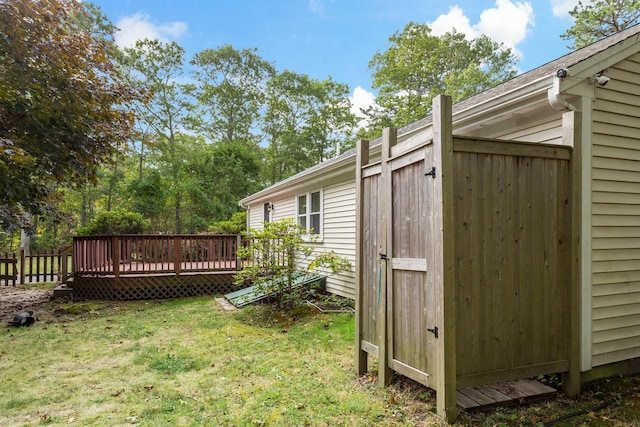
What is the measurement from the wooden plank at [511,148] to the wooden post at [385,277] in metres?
0.80

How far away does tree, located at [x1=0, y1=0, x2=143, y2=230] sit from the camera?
6.29 m

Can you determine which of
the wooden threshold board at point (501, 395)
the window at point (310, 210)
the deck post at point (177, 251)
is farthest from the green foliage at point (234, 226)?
the wooden threshold board at point (501, 395)

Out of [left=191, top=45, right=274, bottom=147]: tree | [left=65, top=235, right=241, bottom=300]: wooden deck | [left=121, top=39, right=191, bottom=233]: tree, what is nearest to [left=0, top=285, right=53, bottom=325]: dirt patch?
[left=65, top=235, right=241, bottom=300]: wooden deck

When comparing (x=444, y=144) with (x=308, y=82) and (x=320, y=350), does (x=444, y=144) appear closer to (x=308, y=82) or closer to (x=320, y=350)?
(x=320, y=350)

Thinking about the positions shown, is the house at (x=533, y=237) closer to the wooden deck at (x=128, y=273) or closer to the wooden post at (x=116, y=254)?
the wooden deck at (x=128, y=273)

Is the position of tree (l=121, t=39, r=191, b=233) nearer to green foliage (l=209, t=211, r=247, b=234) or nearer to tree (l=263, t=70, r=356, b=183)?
tree (l=263, t=70, r=356, b=183)

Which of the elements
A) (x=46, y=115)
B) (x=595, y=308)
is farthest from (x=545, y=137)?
(x=46, y=115)

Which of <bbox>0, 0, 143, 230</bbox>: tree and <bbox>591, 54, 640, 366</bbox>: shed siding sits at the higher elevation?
<bbox>0, 0, 143, 230</bbox>: tree

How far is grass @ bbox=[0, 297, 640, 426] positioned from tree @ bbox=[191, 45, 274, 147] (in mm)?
22553

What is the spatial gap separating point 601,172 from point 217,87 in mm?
27301

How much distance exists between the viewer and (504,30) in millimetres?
25156

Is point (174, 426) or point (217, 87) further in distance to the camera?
point (217, 87)

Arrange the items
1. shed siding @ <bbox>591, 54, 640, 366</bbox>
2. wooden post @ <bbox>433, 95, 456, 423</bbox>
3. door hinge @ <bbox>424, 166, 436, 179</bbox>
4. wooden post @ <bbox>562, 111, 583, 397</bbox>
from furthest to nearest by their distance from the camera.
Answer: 1. shed siding @ <bbox>591, 54, 640, 366</bbox>
2. wooden post @ <bbox>562, 111, 583, 397</bbox>
3. door hinge @ <bbox>424, 166, 436, 179</bbox>
4. wooden post @ <bbox>433, 95, 456, 423</bbox>

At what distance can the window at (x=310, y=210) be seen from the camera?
9.71m
